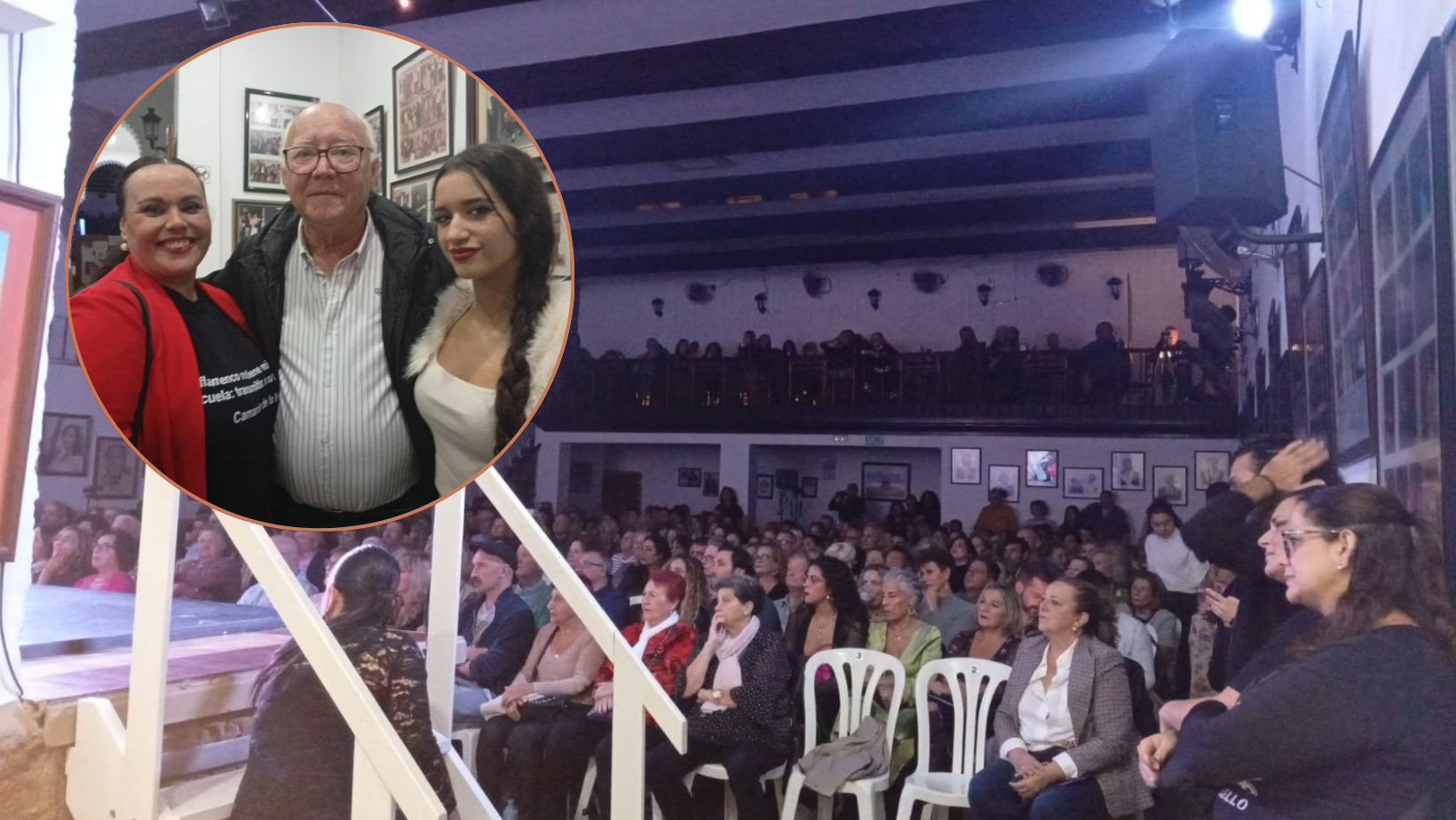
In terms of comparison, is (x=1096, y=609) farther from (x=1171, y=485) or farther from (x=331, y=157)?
(x=331, y=157)

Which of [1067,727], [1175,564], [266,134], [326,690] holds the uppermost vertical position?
[266,134]

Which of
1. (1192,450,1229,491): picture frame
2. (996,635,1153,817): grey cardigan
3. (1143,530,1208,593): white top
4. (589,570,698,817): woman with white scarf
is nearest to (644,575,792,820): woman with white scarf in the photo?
(589,570,698,817): woman with white scarf

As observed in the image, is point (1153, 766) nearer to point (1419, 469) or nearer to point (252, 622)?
point (1419, 469)

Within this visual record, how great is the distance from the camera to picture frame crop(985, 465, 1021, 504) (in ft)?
8.34

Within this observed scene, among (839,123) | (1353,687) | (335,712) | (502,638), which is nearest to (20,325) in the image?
(335,712)

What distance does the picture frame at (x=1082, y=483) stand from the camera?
95.7 inches

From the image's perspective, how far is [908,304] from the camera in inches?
114

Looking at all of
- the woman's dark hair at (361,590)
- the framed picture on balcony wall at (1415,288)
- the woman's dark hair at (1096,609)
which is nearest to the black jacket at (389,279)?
the framed picture on balcony wall at (1415,288)

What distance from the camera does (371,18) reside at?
9.83ft

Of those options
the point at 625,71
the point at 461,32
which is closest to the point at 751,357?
the point at 625,71

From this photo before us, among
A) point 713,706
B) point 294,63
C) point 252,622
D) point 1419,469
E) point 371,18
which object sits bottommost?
point 713,706

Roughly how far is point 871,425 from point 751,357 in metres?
0.68

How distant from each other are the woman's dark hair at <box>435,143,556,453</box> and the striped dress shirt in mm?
68

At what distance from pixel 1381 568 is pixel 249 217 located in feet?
5.08
